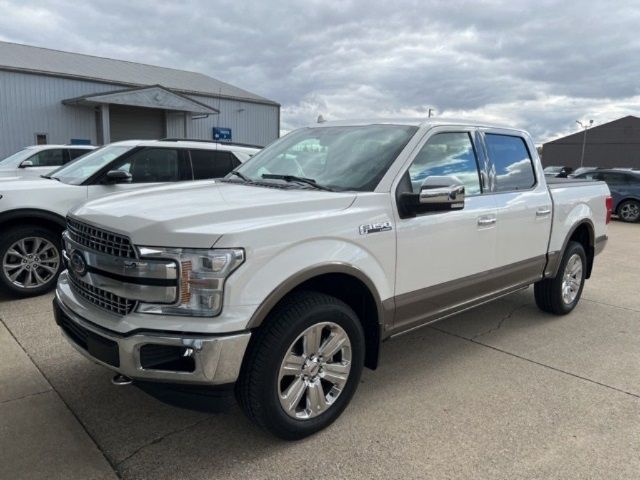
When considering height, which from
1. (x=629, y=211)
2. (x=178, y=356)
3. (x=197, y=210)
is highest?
(x=197, y=210)

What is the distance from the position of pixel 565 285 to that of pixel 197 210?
13.7ft

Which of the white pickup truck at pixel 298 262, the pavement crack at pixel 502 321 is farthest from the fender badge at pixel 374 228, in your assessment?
the pavement crack at pixel 502 321

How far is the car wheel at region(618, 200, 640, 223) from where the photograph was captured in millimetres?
16266

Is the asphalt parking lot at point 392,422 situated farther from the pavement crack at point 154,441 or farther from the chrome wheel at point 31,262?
the chrome wheel at point 31,262

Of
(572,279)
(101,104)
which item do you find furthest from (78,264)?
(101,104)

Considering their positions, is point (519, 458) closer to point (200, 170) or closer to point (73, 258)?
point (73, 258)

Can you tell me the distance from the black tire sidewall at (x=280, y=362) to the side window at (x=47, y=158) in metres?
10.1

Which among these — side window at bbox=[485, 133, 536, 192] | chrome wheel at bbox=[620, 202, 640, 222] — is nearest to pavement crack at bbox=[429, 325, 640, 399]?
side window at bbox=[485, 133, 536, 192]

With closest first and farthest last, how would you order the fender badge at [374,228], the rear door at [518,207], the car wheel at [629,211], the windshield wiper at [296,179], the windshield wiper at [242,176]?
the fender badge at [374,228] → the windshield wiper at [296,179] → the windshield wiper at [242,176] → the rear door at [518,207] → the car wheel at [629,211]

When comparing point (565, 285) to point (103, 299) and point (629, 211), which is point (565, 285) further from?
point (629, 211)

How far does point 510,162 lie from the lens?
14.6ft

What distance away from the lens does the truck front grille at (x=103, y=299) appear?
2566mm

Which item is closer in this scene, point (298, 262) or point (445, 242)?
point (298, 262)

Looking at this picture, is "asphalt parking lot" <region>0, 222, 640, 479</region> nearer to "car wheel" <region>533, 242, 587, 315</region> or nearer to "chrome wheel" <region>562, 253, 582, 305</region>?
"car wheel" <region>533, 242, 587, 315</region>
